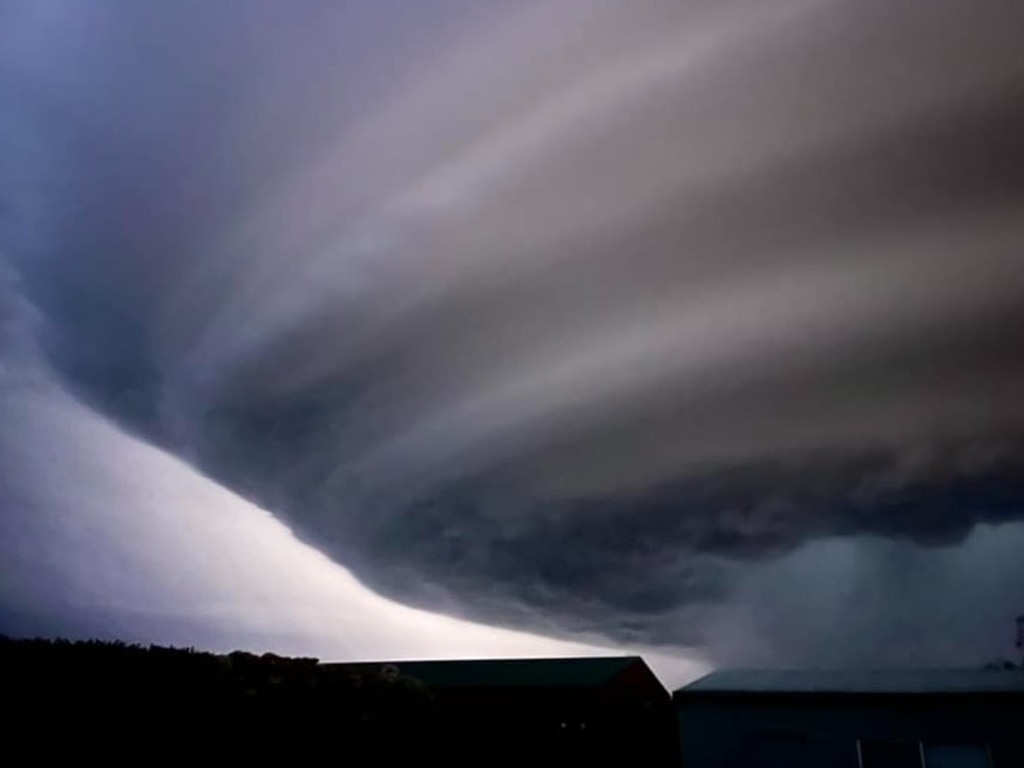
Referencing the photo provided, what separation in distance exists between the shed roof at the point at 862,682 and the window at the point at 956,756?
1.28 meters

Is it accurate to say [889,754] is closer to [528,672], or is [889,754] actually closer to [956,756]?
[956,756]

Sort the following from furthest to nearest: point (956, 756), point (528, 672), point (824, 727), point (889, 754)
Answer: point (528, 672) < point (824, 727) < point (889, 754) < point (956, 756)

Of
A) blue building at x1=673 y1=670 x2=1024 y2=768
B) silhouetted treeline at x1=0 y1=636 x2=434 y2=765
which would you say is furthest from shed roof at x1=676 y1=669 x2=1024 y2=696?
silhouetted treeline at x1=0 y1=636 x2=434 y2=765

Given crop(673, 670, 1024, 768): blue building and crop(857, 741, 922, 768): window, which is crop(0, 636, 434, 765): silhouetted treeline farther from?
crop(857, 741, 922, 768): window

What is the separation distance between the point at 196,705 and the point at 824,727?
54.3 ft

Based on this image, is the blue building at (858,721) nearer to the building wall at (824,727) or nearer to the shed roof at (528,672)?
the building wall at (824,727)

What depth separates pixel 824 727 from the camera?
2191cm

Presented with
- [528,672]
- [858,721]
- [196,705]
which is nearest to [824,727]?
[858,721]

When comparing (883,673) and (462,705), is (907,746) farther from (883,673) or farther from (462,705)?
(462,705)

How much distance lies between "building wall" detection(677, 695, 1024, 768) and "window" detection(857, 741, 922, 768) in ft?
0.43

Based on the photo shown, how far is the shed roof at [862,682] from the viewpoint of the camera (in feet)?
69.6

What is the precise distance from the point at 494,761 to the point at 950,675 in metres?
13.9

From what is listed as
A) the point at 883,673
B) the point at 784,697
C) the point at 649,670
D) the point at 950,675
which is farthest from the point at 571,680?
the point at 950,675

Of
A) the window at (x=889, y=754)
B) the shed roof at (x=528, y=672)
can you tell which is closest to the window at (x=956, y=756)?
the window at (x=889, y=754)
